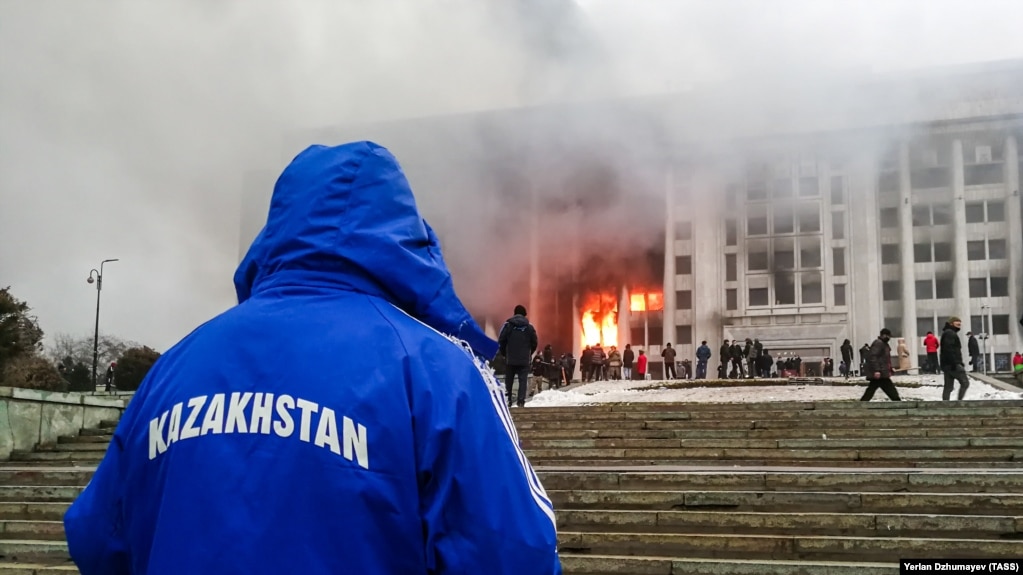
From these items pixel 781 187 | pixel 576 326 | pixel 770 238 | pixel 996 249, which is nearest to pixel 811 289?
pixel 770 238

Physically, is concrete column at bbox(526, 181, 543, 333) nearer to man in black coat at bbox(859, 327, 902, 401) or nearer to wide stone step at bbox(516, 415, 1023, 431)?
man in black coat at bbox(859, 327, 902, 401)

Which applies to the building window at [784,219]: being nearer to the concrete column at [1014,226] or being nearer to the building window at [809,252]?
the building window at [809,252]

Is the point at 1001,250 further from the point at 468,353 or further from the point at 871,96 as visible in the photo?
the point at 468,353

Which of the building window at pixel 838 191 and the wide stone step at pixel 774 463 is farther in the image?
the building window at pixel 838 191

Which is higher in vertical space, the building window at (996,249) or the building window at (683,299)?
the building window at (996,249)

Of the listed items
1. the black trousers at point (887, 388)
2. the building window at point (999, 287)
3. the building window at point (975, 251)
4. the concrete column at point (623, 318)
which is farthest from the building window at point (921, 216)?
the black trousers at point (887, 388)

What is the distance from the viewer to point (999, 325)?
3584 cm

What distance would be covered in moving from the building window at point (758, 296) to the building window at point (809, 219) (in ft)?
9.81

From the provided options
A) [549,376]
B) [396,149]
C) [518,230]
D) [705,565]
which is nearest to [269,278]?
[705,565]

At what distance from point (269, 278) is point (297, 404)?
0.21 meters

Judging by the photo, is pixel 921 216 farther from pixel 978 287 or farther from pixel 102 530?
pixel 102 530

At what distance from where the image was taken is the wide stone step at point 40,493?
5602 mm

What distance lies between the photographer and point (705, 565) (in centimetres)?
388

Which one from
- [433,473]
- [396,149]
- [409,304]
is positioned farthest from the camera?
[396,149]
